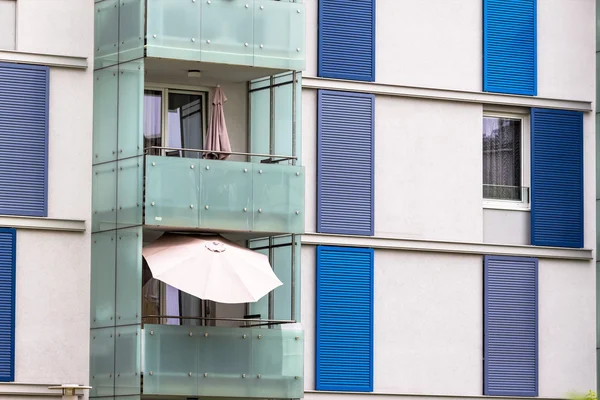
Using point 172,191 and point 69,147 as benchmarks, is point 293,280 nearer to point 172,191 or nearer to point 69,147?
point 172,191

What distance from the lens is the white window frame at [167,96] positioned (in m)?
28.5

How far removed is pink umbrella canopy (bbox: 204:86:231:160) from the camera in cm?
2775

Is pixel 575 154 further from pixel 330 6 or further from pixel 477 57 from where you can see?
pixel 330 6

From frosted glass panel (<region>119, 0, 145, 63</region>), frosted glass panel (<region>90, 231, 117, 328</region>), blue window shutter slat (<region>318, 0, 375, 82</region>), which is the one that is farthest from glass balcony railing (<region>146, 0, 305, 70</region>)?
frosted glass panel (<region>90, 231, 117, 328</region>)

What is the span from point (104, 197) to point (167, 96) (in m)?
2.20

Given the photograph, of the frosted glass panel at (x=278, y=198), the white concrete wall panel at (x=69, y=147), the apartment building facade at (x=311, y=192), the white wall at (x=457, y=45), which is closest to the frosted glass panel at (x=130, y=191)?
the apartment building facade at (x=311, y=192)

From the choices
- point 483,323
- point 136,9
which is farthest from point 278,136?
point 483,323

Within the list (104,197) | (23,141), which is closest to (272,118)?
(104,197)

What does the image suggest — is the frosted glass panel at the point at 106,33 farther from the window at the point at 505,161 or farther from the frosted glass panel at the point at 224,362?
the window at the point at 505,161

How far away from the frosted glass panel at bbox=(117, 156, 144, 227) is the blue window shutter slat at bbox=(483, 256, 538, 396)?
22.9 ft

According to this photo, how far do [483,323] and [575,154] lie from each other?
145 inches

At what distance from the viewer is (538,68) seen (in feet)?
103

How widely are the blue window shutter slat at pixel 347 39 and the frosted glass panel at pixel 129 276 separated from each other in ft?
16.2

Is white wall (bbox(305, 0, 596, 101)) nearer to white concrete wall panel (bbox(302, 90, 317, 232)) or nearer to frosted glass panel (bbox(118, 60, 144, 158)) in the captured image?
white concrete wall panel (bbox(302, 90, 317, 232))
